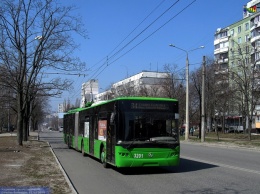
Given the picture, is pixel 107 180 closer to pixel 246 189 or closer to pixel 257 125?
pixel 246 189

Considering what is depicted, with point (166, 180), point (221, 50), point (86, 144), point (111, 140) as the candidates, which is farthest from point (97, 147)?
point (221, 50)

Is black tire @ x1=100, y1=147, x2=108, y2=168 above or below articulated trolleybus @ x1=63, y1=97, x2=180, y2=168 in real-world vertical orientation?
below

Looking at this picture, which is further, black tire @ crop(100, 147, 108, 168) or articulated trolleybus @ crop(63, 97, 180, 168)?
black tire @ crop(100, 147, 108, 168)

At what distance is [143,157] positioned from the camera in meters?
12.6

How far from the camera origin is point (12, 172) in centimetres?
1243

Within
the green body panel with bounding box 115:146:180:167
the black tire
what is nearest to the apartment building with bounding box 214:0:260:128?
the black tire

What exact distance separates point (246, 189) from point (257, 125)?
6702 cm

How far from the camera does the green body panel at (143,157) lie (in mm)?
12531

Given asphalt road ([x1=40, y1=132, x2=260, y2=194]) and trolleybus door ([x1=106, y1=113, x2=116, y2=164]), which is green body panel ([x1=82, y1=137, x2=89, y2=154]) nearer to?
asphalt road ([x1=40, y1=132, x2=260, y2=194])

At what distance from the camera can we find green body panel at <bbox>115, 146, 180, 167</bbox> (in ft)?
41.1

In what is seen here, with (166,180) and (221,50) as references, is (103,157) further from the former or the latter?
(221,50)

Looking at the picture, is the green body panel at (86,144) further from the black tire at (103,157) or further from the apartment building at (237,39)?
the apartment building at (237,39)

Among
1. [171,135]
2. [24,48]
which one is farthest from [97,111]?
[24,48]

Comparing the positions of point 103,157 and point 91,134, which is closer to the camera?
point 103,157
